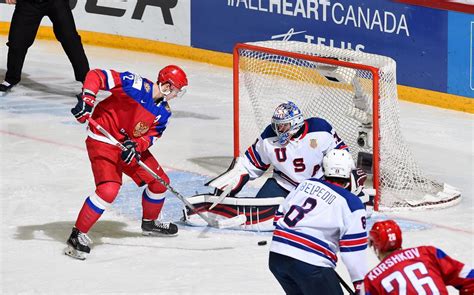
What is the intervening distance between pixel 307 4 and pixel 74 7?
261cm

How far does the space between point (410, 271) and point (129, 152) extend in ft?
8.55

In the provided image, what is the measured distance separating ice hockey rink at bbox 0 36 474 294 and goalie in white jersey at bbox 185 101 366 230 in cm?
13

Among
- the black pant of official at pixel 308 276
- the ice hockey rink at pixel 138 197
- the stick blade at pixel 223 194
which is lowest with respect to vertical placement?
the ice hockey rink at pixel 138 197

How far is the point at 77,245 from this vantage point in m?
6.79

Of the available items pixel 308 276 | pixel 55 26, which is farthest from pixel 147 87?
pixel 55 26

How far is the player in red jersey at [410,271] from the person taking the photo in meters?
4.37

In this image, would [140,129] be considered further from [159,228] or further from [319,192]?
[319,192]

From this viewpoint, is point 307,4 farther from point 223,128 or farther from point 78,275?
point 78,275

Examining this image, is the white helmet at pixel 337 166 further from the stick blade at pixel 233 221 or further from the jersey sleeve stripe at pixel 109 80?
the stick blade at pixel 233 221

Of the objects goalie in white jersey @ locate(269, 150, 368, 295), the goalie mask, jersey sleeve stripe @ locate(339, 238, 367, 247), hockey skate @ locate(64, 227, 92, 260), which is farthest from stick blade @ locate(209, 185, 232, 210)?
jersey sleeve stripe @ locate(339, 238, 367, 247)

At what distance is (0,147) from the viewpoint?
361 inches

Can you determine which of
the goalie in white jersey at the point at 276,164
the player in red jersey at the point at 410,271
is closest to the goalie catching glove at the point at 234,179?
the goalie in white jersey at the point at 276,164

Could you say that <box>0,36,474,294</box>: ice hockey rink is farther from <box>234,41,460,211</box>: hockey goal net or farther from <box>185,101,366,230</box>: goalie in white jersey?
<box>234,41,460,211</box>: hockey goal net

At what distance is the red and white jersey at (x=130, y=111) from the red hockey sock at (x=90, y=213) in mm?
311
